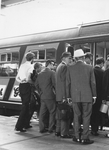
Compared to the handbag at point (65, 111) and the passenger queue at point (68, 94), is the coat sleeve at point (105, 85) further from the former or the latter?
the handbag at point (65, 111)

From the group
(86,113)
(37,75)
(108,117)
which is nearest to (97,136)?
(108,117)

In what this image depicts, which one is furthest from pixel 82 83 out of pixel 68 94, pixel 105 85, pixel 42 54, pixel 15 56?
pixel 15 56

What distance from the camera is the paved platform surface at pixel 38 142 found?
17.4 ft

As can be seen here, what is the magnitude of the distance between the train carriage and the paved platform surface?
9.09 ft

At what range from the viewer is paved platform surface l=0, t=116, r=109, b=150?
530 cm

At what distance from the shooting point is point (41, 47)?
9.48 m

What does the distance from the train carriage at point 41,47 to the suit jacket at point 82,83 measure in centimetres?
236

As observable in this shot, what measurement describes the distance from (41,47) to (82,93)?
4.34m

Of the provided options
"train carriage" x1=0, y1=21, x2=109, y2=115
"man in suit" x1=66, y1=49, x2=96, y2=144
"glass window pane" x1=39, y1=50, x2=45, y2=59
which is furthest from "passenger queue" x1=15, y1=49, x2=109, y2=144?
"glass window pane" x1=39, y1=50, x2=45, y2=59

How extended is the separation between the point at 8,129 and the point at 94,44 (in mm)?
3581

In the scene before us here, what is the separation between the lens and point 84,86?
5539mm

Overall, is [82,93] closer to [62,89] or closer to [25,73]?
[62,89]

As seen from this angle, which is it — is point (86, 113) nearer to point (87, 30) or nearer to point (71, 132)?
point (71, 132)

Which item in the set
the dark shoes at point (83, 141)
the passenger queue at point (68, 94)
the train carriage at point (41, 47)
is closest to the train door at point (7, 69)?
the train carriage at point (41, 47)
